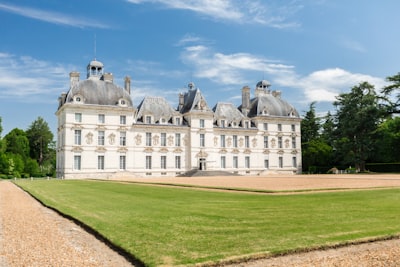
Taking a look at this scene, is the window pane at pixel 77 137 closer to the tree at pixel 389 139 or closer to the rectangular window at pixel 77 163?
the rectangular window at pixel 77 163

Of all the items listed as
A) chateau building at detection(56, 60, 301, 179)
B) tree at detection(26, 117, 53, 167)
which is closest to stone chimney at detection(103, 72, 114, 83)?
chateau building at detection(56, 60, 301, 179)

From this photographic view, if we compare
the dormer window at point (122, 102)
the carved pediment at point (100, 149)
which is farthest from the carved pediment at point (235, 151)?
the carved pediment at point (100, 149)

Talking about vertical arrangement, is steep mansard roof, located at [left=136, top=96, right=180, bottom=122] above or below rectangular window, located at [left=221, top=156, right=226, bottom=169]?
above

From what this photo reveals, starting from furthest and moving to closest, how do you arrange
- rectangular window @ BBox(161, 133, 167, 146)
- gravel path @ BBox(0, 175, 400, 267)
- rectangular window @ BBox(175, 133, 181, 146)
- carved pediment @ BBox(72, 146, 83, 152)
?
rectangular window @ BBox(175, 133, 181, 146) < rectangular window @ BBox(161, 133, 167, 146) < carved pediment @ BBox(72, 146, 83, 152) < gravel path @ BBox(0, 175, 400, 267)

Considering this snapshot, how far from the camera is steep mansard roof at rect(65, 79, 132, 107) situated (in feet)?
143

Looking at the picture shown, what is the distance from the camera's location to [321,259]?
6.14 m

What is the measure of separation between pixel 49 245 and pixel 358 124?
49.5m

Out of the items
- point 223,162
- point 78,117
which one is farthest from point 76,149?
point 223,162

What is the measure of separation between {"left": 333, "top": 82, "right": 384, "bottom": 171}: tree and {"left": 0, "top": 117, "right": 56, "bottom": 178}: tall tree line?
43218mm

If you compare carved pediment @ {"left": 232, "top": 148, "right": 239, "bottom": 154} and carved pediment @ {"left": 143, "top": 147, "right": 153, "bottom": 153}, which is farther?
carved pediment @ {"left": 232, "top": 148, "right": 239, "bottom": 154}

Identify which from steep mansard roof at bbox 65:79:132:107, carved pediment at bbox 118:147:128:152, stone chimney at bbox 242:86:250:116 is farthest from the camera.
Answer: stone chimney at bbox 242:86:250:116

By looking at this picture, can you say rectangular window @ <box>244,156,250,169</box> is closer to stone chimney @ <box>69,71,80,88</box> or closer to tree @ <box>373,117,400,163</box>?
tree @ <box>373,117,400,163</box>

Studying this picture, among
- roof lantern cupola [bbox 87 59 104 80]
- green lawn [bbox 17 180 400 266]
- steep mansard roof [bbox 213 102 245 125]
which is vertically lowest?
green lawn [bbox 17 180 400 266]

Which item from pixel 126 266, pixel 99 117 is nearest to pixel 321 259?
pixel 126 266
